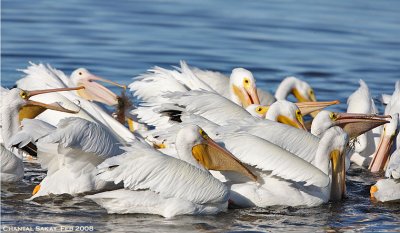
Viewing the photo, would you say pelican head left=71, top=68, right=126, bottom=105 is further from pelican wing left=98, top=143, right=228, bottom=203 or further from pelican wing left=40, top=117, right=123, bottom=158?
pelican wing left=98, top=143, right=228, bottom=203

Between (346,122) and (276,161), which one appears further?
(346,122)

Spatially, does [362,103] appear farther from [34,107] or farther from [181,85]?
[34,107]

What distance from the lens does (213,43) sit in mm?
13766

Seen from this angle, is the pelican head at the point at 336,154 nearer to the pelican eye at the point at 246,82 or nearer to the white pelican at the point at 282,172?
the white pelican at the point at 282,172

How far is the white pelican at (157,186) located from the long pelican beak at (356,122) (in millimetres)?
1538

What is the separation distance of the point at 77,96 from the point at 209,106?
126 cm

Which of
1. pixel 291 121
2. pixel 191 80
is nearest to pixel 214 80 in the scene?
pixel 191 80

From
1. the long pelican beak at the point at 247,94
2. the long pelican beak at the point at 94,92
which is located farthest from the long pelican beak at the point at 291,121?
the long pelican beak at the point at 94,92

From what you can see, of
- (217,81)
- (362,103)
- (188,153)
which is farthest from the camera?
(217,81)

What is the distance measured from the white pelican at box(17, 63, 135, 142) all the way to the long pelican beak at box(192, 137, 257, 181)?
2.99ft

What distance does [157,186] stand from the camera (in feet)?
20.3

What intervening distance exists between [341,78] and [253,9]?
450 centimetres

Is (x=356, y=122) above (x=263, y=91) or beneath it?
beneath

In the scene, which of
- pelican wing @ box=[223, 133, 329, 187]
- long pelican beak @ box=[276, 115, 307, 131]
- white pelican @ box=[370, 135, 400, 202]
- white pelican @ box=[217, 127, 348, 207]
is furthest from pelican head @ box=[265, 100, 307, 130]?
pelican wing @ box=[223, 133, 329, 187]
